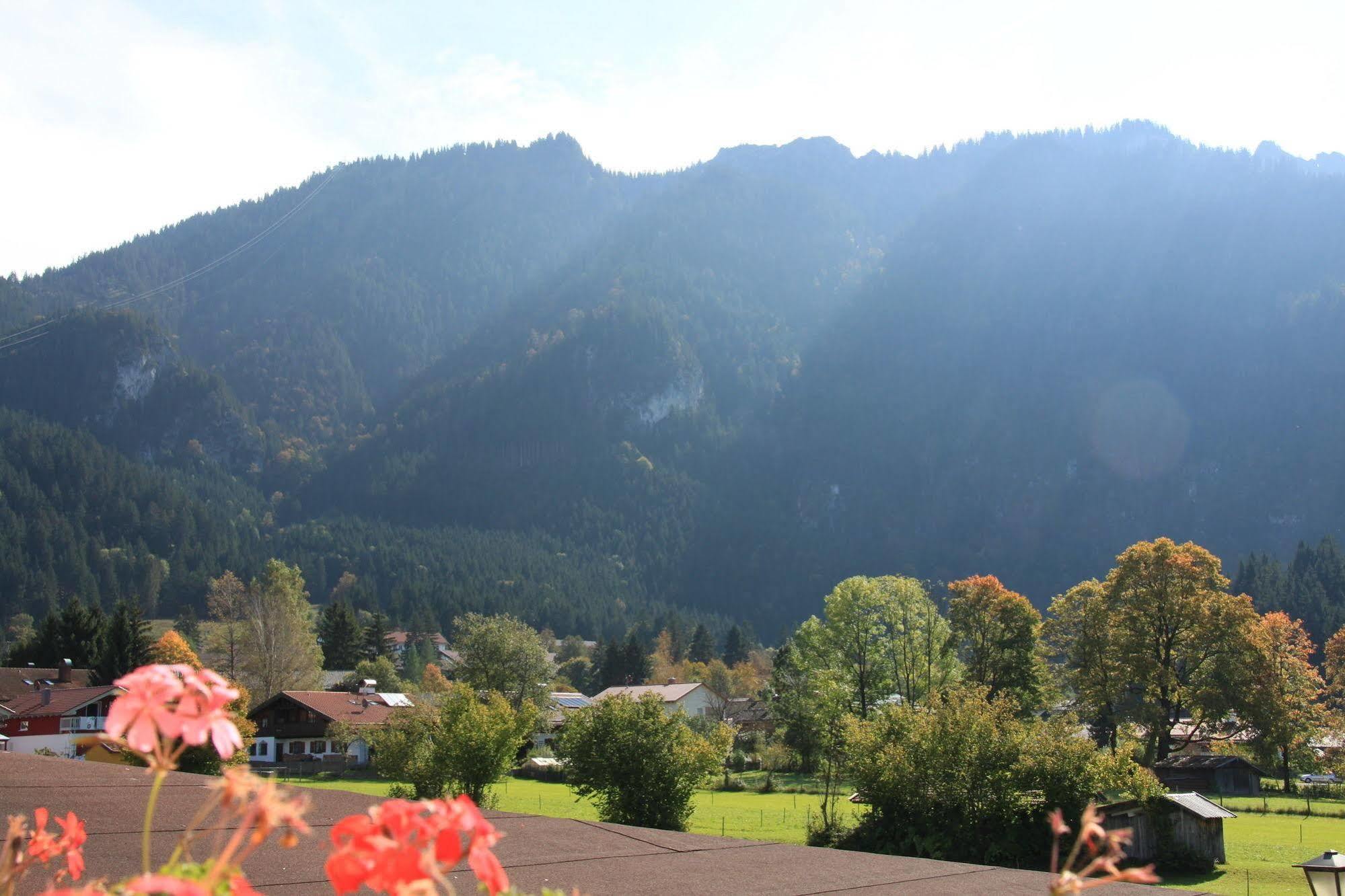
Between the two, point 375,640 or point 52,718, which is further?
point 375,640

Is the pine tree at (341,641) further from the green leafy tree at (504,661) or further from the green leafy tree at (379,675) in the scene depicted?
the green leafy tree at (504,661)

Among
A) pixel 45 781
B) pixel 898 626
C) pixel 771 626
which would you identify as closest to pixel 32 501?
pixel 771 626

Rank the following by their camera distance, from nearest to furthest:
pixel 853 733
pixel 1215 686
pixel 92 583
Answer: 1. pixel 853 733
2. pixel 1215 686
3. pixel 92 583

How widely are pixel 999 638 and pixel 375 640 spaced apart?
2948 inches

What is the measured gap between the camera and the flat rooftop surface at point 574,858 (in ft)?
24.0

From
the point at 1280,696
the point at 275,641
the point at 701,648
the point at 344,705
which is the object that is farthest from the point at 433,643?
the point at 1280,696

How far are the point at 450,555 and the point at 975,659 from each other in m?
135

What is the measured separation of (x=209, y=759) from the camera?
122ft

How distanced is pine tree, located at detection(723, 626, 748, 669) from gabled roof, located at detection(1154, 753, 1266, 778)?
7262 cm

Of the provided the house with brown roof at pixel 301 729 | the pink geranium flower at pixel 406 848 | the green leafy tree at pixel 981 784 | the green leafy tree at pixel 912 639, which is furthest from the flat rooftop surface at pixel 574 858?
the house with brown roof at pixel 301 729

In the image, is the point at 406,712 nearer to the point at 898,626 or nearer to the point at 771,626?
the point at 898,626

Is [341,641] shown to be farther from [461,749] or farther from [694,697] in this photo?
[461,749]

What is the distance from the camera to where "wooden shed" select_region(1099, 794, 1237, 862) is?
29297 mm

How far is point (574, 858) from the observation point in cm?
845
